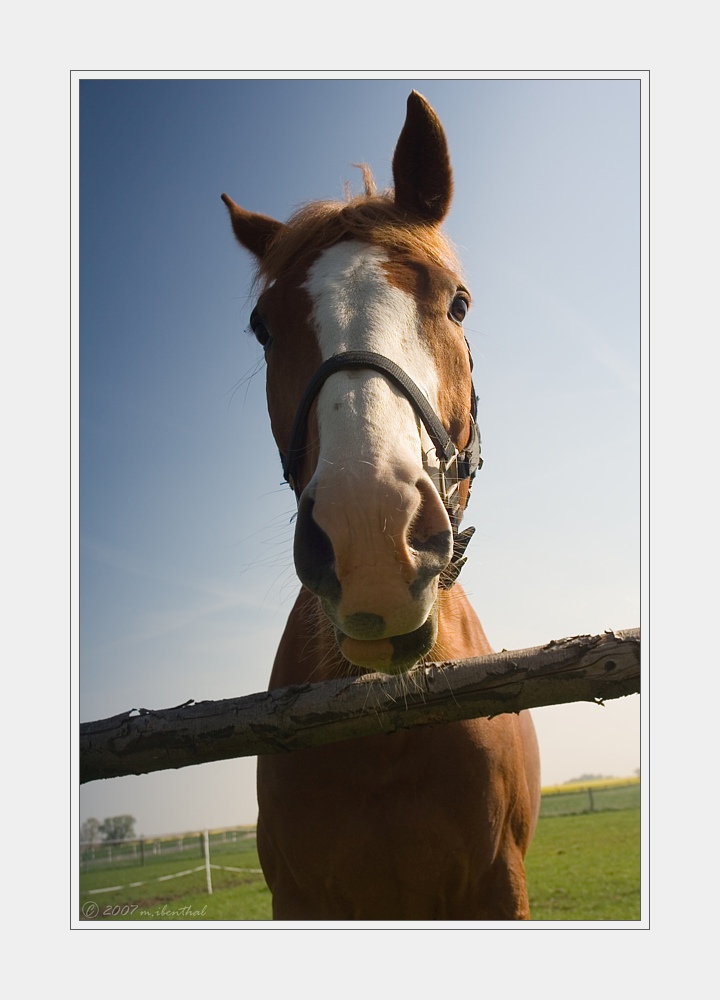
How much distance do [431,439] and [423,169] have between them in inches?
47.4

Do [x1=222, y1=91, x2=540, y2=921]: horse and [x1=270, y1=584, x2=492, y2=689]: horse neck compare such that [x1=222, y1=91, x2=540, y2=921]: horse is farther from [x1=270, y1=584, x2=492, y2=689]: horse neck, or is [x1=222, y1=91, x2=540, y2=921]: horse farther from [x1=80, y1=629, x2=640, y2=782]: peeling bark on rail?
[x1=80, y1=629, x2=640, y2=782]: peeling bark on rail

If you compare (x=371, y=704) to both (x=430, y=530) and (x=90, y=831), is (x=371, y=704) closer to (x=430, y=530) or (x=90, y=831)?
(x=430, y=530)

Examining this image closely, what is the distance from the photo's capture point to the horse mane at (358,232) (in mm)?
2166

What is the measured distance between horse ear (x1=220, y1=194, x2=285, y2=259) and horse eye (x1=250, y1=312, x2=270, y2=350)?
720mm

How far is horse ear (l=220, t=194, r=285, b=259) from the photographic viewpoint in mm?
2910

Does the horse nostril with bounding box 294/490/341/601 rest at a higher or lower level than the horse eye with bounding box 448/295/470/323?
lower

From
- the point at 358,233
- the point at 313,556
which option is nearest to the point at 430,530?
the point at 313,556

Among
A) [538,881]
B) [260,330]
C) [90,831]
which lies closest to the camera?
[260,330]

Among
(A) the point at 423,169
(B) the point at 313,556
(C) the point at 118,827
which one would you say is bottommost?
(C) the point at 118,827

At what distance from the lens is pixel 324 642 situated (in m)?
2.26

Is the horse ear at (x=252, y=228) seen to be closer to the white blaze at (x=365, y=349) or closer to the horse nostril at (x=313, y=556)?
the white blaze at (x=365, y=349)

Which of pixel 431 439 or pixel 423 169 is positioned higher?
pixel 423 169

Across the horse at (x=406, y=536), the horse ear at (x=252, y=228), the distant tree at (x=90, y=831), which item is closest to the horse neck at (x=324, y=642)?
the horse at (x=406, y=536)

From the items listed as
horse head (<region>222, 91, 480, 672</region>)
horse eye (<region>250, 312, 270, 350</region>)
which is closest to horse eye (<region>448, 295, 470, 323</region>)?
horse head (<region>222, 91, 480, 672</region>)
